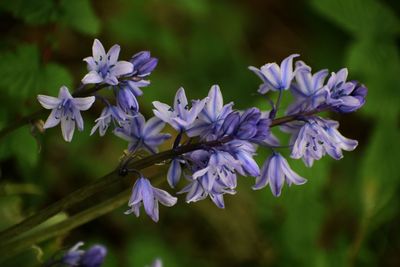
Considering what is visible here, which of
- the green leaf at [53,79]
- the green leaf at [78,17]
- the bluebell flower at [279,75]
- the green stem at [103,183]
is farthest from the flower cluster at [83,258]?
the green leaf at [78,17]

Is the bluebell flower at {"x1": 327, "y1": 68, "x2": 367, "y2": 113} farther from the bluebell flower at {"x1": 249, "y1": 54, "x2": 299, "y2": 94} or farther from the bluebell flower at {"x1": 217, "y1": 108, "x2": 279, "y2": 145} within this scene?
the bluebell flower at {"x1": 217, "y1": 108, "x2": 279, "y2": 145}

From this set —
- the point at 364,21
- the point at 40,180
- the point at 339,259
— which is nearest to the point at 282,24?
the point at 364,21

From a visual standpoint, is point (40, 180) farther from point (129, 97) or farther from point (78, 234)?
point (129, 97)

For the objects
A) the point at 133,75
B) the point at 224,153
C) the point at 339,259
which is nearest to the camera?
the point at 224,153

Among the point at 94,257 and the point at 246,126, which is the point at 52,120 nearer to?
the point at 94,257

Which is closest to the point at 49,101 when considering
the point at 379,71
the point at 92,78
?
the point at 92,78

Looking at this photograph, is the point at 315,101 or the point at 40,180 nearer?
the point at 315,101

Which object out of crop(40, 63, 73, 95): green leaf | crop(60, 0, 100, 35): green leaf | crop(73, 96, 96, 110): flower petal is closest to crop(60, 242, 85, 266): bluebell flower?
crop(73, 96, 96, 110): flower petal
